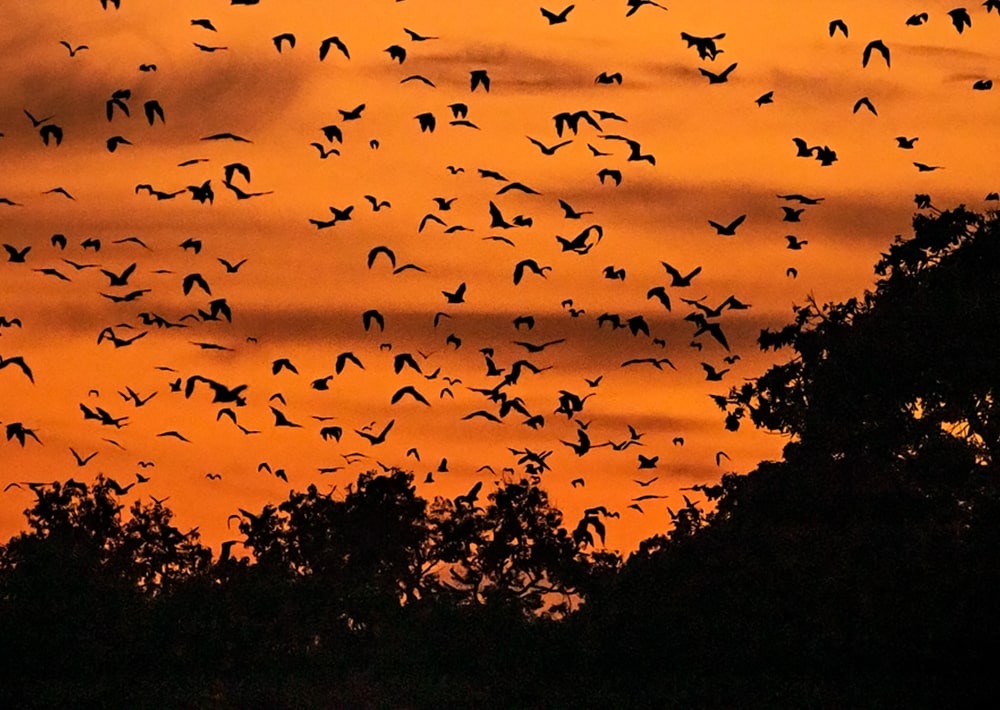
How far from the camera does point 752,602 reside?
4925 centimetres

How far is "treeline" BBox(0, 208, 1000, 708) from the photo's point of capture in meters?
47.5

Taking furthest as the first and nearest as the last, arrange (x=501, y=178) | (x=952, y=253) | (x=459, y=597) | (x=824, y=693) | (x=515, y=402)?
1. (x=459, y=597)
2. (x=952, y=253)
3. (x=824, y=693)
4. (x=515, y=402)
5. (x=501, y=178)

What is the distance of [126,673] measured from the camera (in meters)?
59.2

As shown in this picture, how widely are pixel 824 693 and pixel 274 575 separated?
28346 millimetres

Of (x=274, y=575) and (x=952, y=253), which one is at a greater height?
(x=952, y=253)

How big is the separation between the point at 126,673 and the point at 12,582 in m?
6.63

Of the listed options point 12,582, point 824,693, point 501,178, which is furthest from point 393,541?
point 501,178

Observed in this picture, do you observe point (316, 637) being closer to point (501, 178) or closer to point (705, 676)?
point (705, 676)

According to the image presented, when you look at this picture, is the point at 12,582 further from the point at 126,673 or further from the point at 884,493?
the point at 884,493

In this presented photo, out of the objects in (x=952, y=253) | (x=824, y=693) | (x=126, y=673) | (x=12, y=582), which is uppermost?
(x=952, y=253)

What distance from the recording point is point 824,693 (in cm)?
4566

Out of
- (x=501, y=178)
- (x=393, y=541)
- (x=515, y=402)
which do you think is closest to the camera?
(x=501, y=178)

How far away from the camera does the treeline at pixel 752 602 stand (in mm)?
47500

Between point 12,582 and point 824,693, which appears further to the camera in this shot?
point 12,582
